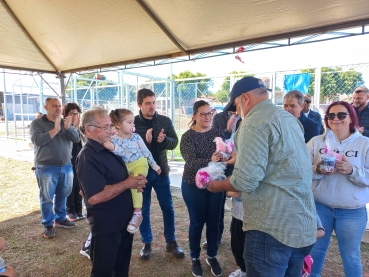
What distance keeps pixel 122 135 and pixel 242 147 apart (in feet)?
4.72

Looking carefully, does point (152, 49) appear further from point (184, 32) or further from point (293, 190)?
point (293, 190)

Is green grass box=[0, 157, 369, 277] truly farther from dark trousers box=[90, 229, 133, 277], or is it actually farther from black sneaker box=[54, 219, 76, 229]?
dark trousers box=[90, 229, 133, 277]

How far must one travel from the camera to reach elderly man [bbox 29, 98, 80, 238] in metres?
3.70

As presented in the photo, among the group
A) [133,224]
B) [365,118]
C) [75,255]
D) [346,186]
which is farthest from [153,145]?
[365,118]

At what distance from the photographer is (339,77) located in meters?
5.34

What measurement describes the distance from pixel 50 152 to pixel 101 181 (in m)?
2.33

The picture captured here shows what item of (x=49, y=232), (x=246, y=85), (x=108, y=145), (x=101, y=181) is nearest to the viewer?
(x=246, y=85)

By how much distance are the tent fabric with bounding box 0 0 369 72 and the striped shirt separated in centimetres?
183

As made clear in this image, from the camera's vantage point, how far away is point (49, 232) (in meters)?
3.86

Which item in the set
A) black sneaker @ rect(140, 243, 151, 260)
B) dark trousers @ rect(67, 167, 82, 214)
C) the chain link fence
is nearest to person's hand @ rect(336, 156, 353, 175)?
black sneaker @ rect(140, 243, 151, 260)

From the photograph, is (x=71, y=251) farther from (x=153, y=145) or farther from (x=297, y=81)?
(x=297, y=81)

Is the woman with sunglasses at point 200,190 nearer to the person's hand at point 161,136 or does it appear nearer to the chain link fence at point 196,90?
the person's hand at point 161,136

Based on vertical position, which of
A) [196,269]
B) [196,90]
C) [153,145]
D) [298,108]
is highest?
[196,90]

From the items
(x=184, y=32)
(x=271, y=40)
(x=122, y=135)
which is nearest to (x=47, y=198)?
(x=122, y=135)
